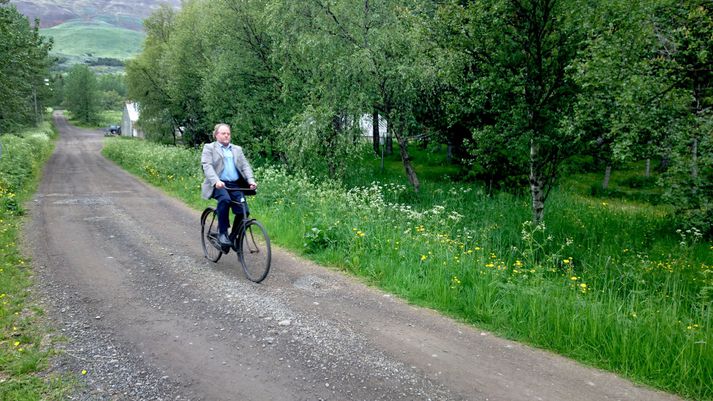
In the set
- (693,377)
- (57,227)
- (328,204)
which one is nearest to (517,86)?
(328,204)

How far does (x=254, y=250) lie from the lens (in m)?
6.88

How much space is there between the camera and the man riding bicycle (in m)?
6.77

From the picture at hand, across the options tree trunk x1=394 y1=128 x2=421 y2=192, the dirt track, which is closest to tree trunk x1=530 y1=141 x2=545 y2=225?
tree trunk x1=394 y1=128 x2=421 y2=192

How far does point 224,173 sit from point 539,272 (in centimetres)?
467

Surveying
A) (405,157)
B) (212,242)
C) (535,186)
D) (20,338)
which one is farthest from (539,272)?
(405,157)

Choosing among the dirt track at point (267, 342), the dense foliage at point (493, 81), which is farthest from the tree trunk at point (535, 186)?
the dirt track at point (267, 342)

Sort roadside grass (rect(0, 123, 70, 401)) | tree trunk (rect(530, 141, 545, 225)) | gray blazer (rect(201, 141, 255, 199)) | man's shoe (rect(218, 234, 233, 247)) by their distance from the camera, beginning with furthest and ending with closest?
tree trunk (rect(530, 141, 545, 225)) < man's shoe (rect(218, 234, 233, 247)) < gray blazer (rect(201, 141, 255, 199)) < roadside grass (rect(0, 123, 70, 401))

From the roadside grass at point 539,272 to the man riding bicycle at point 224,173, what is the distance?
5.12ft

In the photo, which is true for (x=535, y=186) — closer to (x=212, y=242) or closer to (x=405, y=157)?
(x=405, y=157)

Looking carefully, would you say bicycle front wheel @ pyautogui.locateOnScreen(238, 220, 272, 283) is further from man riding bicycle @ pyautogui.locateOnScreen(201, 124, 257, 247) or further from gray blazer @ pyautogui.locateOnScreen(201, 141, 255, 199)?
gray blazer @ pyautogui.locateOnScreen(201, 141, 255, 199)

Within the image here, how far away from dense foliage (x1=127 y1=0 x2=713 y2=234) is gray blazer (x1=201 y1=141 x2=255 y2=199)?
22.0 ft

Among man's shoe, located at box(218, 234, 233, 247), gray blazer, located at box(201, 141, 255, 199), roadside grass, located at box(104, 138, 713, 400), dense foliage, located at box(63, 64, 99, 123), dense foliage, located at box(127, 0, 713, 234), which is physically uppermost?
dense foliage, located at box(63, 64, 99, 123)

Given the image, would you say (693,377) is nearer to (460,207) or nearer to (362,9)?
(460,207)

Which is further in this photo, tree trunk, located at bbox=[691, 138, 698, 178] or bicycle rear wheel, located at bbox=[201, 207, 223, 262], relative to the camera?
tree trunk, located at bbox=[691, 138, 698, 178]
